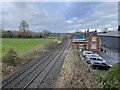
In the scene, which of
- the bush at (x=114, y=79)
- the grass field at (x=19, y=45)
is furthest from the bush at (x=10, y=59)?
the bush at (x=114, y=79)

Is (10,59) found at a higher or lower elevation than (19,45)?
lower

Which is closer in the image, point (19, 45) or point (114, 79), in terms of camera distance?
point (114, 79)

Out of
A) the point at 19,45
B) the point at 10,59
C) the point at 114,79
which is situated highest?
the point at 114,79

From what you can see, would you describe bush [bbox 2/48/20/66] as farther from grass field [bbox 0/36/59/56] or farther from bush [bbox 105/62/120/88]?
bush [bbox 105/62/120/88]

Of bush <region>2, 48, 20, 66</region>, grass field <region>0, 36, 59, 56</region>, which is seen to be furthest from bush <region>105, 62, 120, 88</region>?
grass field <region>0, 36, 59, 56</region>

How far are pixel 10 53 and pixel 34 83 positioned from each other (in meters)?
11.1

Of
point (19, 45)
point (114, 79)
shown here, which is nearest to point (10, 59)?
point (114, 79)

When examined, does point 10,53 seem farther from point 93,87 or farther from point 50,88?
point 93,87

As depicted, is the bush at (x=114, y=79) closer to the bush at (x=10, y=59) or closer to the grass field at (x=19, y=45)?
the bush at (x=10, y=59)

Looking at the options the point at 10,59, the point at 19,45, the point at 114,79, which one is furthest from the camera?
the point at 19,45

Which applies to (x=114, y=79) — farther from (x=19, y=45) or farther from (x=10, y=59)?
(x=19, y=45)

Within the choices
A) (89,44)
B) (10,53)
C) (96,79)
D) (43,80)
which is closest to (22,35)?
(89,44)

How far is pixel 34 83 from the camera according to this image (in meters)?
17.7

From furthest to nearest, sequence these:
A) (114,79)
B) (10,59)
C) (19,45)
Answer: (19,45) < (10,59) < (114,79)
